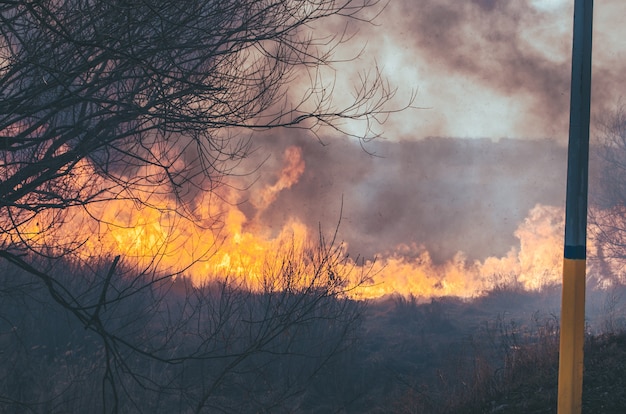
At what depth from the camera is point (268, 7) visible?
17.9 feet

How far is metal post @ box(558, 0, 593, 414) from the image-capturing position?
5.12 m

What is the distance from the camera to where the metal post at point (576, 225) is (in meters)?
5.12

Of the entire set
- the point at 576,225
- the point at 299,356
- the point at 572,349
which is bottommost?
the point at 299,356

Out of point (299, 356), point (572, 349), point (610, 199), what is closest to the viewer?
point (572, 349)

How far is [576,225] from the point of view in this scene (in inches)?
209

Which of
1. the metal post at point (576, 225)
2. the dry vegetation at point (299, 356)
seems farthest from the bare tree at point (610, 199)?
the metal post at point (576, 225)

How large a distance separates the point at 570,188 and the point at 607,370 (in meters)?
4.52

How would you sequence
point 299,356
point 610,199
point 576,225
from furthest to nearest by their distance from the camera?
point 610,199
point 299,356
point 576,225

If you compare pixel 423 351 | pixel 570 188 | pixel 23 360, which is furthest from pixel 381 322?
pixel 570 188

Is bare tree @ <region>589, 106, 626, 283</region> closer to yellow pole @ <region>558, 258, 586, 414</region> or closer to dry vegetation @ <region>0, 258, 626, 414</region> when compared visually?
dry vegetation @ <region>0, 258, 626, 414</region>

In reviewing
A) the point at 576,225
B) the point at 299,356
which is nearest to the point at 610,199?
the point at 299,356

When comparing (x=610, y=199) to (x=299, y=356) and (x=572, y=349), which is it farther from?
(x=572, y=349)

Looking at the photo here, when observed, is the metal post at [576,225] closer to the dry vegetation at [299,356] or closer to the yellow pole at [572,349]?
the yellow pole at [572,349]

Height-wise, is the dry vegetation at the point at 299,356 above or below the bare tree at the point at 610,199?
below
